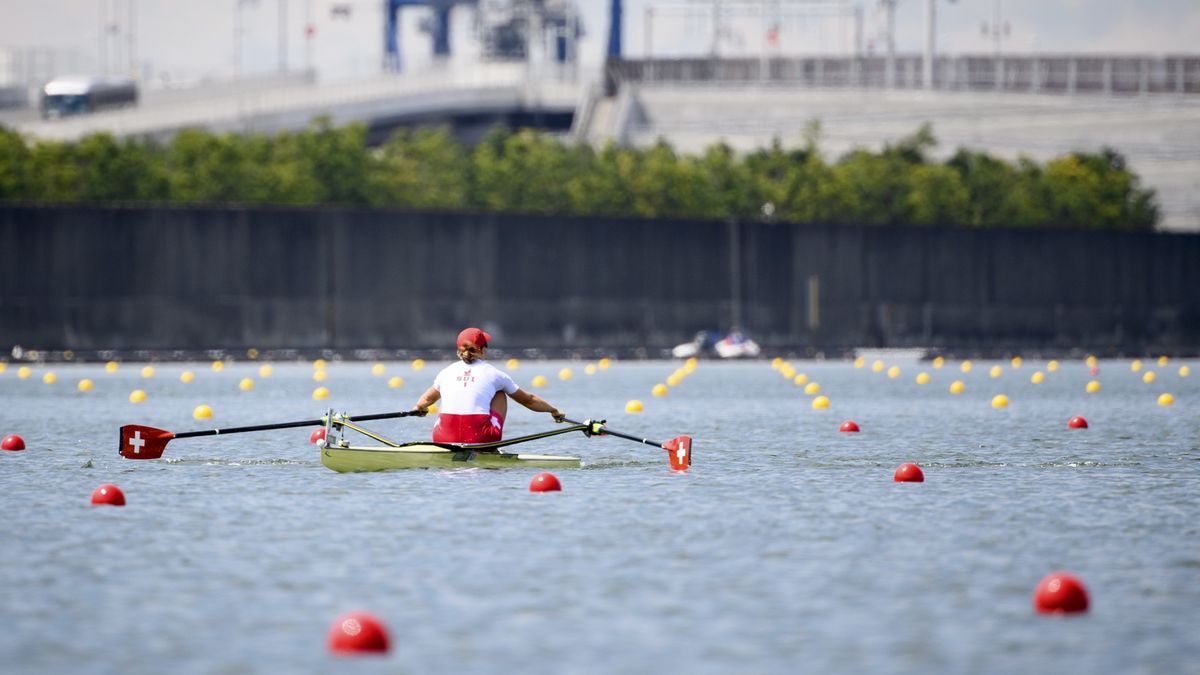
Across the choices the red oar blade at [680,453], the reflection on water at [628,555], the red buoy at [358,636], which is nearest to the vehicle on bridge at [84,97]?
the reflection on water at [628,555]

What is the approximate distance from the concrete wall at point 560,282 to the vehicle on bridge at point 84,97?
66.9 metres

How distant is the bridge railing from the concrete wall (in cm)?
3744

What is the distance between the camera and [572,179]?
82.8 metres

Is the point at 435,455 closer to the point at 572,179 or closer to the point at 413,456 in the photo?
the point at 413,456

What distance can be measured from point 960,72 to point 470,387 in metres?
89.7

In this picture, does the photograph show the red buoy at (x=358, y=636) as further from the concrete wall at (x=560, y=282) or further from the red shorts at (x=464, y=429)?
the concrete wall at (x=560, y=282)

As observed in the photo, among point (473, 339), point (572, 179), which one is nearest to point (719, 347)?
point (572, 179)

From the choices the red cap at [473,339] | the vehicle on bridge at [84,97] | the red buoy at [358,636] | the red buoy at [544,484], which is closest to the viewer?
the red buoy at [358,636]

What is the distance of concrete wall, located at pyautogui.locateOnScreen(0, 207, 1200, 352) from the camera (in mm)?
51844

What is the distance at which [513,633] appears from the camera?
37.0 ft

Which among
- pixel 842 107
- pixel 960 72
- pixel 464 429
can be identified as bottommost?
pixel 464 429

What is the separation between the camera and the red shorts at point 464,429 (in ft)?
68.5

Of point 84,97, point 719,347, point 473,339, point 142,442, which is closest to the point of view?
point 473,339

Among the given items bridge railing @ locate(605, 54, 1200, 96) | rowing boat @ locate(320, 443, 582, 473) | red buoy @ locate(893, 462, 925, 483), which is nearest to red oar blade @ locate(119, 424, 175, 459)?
rowing boat @ locate(320, 443, 582, 473)
